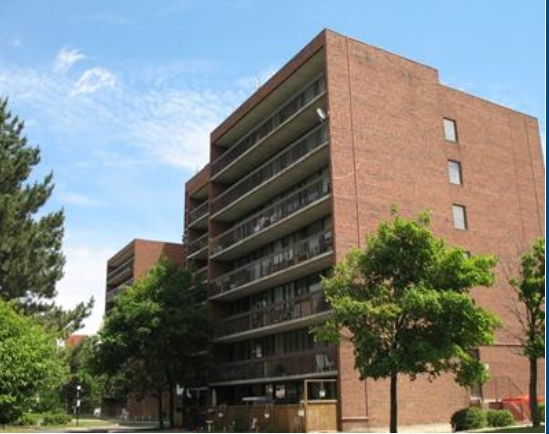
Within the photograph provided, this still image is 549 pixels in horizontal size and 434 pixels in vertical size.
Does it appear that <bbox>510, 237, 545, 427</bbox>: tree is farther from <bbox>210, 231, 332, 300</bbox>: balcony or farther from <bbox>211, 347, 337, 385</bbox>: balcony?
<bbox>210, 231, 332, 300</bbox>: balcony

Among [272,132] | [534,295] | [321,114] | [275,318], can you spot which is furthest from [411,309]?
[272,132]

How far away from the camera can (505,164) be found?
45.0m

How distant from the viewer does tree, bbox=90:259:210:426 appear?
45000 mm

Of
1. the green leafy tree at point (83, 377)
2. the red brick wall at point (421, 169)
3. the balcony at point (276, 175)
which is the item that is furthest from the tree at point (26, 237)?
the red brick wall at point (421, 169)

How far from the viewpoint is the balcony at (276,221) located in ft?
129

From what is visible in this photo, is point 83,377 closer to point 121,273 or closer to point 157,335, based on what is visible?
point 157,335

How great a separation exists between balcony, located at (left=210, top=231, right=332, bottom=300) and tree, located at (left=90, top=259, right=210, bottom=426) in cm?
235

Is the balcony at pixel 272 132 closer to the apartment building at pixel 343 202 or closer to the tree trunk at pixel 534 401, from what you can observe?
the apartment building at pixel 343 202

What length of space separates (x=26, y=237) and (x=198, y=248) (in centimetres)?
1836

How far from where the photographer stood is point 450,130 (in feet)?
141

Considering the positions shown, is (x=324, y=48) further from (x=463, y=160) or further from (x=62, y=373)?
(x=62, y=373)

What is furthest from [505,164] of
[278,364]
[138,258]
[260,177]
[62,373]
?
[138,258]

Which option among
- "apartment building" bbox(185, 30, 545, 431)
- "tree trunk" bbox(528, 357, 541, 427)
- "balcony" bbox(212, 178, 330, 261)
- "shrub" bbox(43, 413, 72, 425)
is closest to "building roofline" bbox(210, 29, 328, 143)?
"apartment building" bbox(185, 30, 545, 431)

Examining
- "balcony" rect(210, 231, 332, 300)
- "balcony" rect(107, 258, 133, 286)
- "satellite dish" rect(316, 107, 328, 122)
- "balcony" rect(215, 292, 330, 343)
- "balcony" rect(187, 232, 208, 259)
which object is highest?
"balcony" rect(107, 258, 133, 286)
